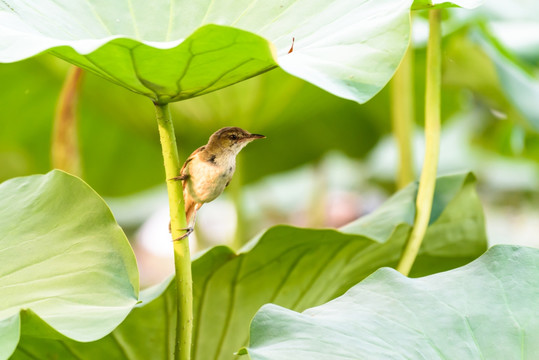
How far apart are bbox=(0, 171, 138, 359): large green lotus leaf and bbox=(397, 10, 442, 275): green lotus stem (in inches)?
15.2

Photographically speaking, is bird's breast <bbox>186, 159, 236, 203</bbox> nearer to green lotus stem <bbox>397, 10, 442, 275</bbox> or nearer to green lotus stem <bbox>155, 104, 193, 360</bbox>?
green lotus stem <bbox>155, 104, 193, 360</bbox>

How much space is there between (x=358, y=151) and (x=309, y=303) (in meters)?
1.31

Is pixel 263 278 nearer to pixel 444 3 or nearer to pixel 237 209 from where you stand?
pixel 444 3

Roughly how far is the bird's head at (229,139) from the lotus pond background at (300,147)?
116mm

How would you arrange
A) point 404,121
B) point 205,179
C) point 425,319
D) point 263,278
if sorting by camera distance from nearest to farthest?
point 425,319 < point 205,179 < point 263,278 < point 404,121

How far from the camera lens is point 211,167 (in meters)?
0.86

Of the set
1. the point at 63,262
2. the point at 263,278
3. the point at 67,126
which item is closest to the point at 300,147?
the point at 67,126

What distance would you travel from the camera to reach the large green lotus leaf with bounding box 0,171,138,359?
68cm

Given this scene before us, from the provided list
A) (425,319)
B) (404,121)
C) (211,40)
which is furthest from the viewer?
(404,121)

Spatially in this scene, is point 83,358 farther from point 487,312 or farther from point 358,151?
point 358,151

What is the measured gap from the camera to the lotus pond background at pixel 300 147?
959 millimetres

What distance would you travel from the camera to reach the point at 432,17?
95 centimetres

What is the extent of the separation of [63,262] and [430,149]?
0.47 m

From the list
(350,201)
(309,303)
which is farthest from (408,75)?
(350,201)
